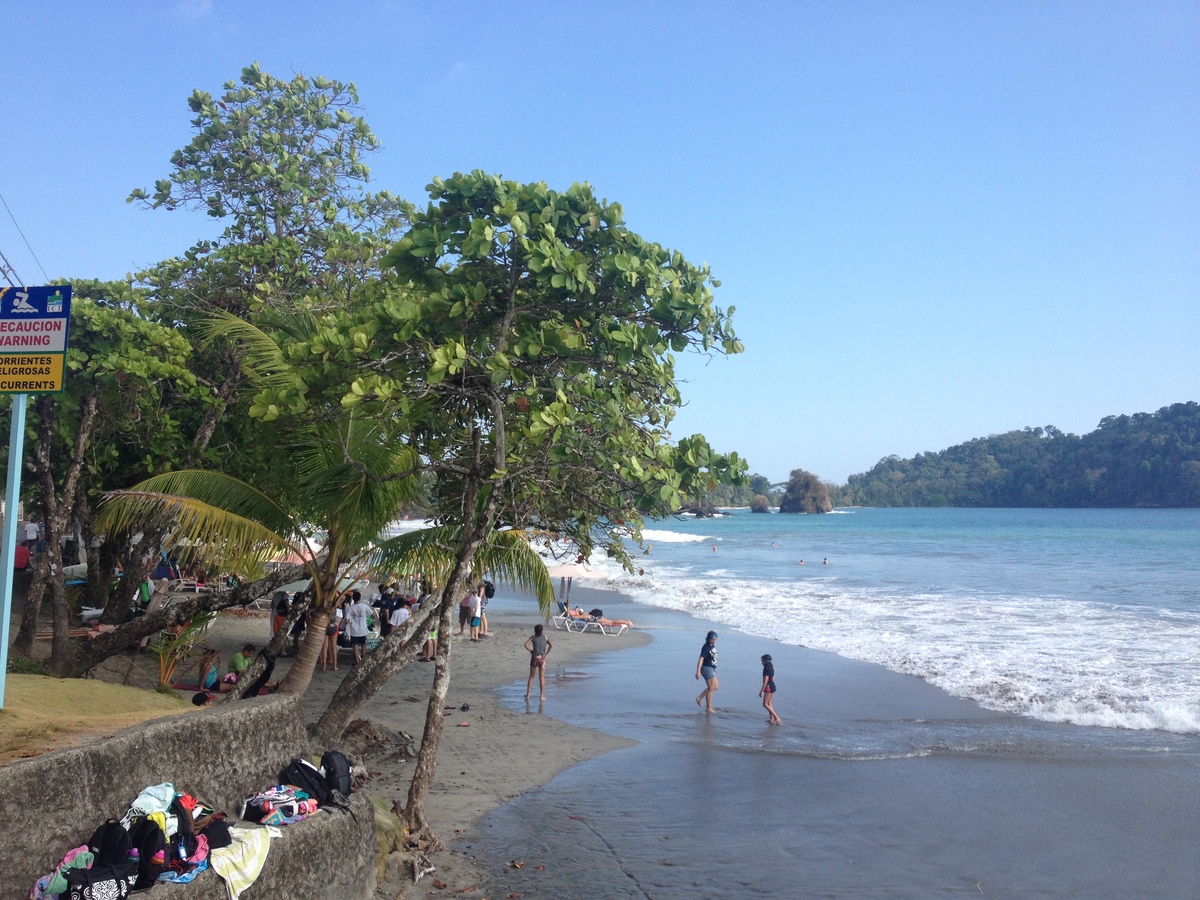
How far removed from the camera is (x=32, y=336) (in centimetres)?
566

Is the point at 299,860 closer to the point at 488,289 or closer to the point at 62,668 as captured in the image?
the point at 488,289

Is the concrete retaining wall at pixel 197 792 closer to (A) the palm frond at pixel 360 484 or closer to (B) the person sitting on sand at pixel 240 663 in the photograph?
(A) the palm frond at pixel 360 484

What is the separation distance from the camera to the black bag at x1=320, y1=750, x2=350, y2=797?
5.93 meters

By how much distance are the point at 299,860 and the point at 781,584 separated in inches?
1292

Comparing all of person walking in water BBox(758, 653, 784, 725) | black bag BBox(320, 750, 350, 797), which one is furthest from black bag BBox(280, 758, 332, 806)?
person walking in water BBox(758, 653, 784, 725)

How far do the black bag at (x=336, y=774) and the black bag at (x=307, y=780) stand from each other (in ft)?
0.13

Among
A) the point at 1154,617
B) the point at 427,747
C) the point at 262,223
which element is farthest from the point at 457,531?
the point at 1154,617

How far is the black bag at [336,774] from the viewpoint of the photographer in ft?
19.5

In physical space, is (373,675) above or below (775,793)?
above

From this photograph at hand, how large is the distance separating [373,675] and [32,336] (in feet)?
13.5

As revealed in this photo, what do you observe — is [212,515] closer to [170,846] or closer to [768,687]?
[170,846]

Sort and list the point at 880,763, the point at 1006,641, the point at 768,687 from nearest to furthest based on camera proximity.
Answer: the point at 880,763
the point at 768,687
the point at 1006,641

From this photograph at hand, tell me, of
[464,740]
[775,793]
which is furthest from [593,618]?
[775,793]

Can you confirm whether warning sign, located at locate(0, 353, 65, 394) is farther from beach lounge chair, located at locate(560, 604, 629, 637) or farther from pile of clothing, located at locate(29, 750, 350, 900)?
beach lounge chair, located at locate(560, 604, 629, 637)
